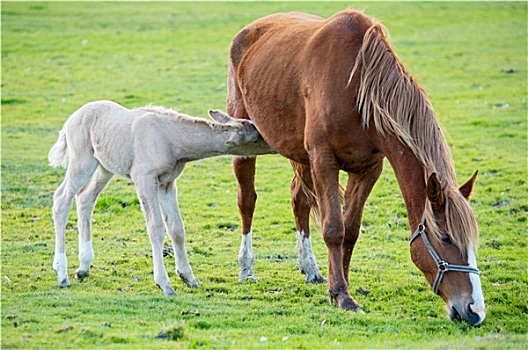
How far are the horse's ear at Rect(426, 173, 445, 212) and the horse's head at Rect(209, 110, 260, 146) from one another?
89.1 inches

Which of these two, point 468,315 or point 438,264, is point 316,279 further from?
point 468,315

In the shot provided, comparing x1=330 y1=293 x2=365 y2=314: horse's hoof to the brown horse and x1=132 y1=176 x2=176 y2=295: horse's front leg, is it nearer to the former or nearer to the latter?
the brown horse

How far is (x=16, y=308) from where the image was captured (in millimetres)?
6684

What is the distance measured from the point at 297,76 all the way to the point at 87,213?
8.84 ft

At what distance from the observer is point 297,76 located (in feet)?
25.4

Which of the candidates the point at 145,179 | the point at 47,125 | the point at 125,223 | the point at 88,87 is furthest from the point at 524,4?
the point at 145,179

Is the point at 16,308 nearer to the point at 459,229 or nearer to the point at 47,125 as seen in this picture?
the point at 459,229

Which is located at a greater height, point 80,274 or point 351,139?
point 351,139

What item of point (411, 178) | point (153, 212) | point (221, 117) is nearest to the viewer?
point (411, 178)

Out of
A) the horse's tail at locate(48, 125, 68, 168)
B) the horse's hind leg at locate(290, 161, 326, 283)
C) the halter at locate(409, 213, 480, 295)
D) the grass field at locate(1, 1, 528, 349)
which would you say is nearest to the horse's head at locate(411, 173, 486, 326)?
the halter at locate(409, 213, 480, 295)

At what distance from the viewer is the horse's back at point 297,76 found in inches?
278

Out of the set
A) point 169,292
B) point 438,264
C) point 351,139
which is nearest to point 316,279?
point 169,292

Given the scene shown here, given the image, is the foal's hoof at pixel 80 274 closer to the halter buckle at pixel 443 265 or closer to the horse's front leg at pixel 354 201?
the horse's front leg at pixel 354 201

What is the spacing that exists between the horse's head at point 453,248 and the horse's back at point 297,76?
1.08 metres
